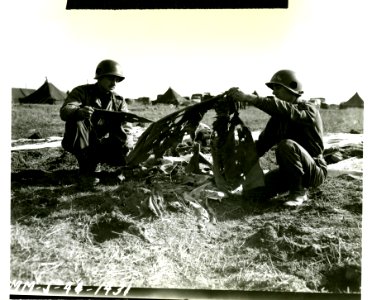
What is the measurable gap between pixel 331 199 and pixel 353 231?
0.38 meters

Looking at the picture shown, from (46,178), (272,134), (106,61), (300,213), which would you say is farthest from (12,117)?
(300,213)

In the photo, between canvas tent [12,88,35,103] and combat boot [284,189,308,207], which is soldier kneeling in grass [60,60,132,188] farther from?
combat boot [284,189,308,207]

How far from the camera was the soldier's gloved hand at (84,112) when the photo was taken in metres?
5.64

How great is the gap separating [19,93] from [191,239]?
232cm

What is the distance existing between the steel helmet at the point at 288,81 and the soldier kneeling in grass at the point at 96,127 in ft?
5.18

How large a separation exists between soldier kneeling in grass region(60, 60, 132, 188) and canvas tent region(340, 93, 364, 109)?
222 centimetres

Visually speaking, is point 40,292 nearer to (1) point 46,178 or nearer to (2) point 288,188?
(1) point 46,178

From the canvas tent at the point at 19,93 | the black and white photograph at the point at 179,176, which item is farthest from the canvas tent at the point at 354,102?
the canvas tent at the point at 19,93

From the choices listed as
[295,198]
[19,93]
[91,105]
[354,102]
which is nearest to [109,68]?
[91,105]

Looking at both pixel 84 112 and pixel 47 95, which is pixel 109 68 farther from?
pixel 47 95

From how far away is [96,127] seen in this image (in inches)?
229

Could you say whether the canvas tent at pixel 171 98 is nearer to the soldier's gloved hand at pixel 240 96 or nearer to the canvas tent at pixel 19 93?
the soldier's gloved hand at pixel 240 96

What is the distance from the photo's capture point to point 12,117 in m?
5.78

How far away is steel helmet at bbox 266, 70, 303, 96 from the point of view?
544 centimetres
